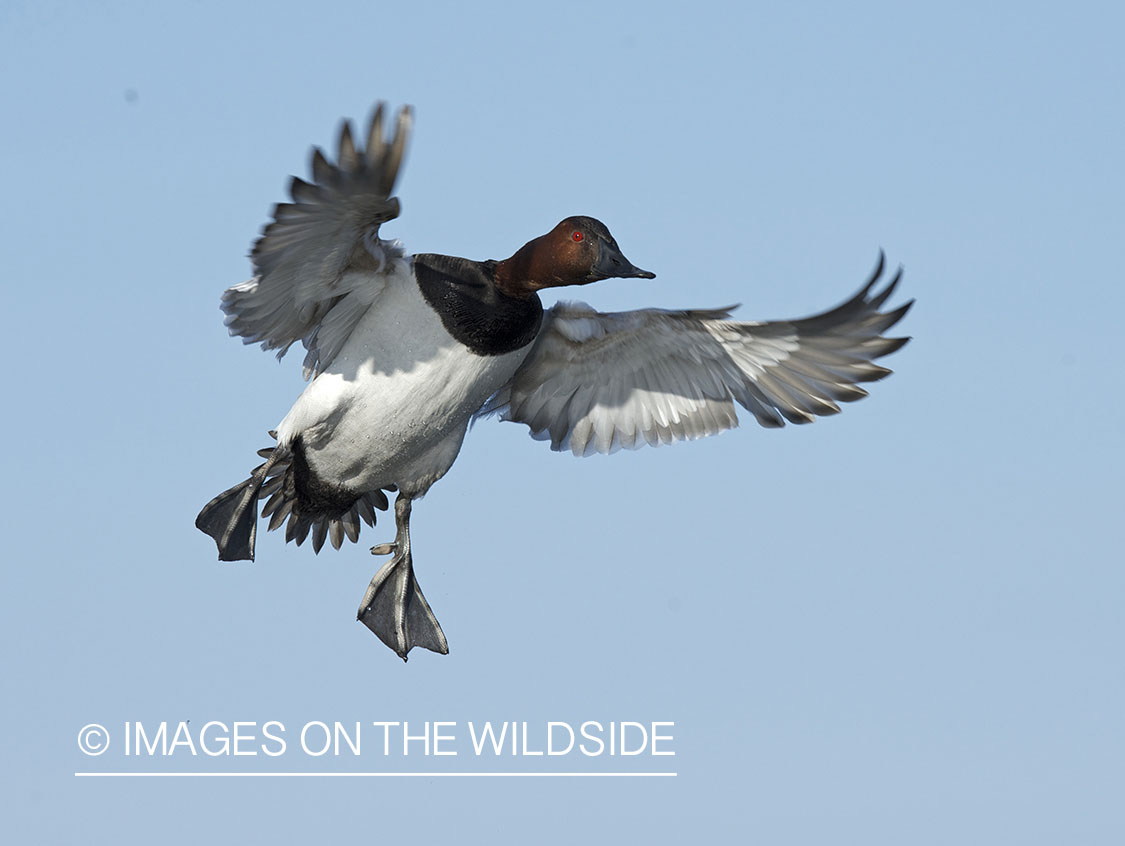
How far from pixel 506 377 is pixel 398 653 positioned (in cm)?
195

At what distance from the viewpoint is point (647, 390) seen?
935 cm

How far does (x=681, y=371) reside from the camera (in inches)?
361

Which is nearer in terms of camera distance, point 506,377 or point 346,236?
point 346,236

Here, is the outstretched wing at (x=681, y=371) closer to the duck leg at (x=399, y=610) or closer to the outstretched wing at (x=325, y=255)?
the duck leg at (x=399, y=610)

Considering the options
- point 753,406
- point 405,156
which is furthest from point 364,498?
point 405,156

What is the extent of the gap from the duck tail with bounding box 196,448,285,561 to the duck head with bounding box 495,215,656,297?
2.08m

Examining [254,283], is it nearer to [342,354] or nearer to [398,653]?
[342,354]

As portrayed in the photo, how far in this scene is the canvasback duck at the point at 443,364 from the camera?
26.4 ft

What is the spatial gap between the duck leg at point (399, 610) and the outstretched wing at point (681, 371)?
3.40 ft

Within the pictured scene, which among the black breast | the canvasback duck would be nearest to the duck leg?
the canvasback duck

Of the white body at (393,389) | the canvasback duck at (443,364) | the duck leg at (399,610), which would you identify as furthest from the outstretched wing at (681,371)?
the duck leg at (399,610)

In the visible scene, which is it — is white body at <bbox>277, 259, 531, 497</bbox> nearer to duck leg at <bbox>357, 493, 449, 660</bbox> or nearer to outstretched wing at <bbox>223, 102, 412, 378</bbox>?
outstretched wing at <bbox>223, 102, 412, 378</bbox>

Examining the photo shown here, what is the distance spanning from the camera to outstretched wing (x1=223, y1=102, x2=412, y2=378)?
6.63 meters

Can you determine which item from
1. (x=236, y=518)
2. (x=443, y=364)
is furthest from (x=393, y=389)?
(x=236, y=518)
